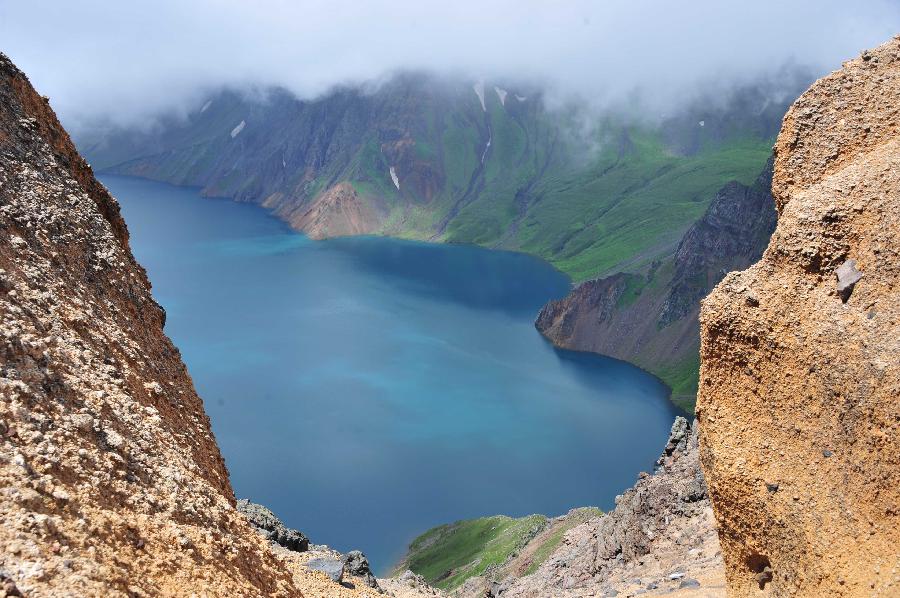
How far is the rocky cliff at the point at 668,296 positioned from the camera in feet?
494

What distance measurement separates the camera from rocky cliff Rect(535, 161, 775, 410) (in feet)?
494

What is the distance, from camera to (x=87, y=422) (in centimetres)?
1172

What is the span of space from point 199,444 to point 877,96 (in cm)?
1655

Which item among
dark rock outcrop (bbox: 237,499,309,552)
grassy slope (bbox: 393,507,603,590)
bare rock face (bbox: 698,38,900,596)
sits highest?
grassy slope (bbox: 393,507,603,590)

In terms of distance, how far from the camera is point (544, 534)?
61.2 meters

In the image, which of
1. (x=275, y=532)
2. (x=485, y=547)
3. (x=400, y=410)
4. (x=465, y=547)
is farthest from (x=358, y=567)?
(x=400, y=410)

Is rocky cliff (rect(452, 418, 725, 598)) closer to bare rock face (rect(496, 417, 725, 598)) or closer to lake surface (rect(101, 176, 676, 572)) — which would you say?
bare rock face (rect(496, 417, 725, 598))

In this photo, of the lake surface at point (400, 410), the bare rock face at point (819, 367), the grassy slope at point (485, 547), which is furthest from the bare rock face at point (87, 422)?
the lake surface at point (400, 410)

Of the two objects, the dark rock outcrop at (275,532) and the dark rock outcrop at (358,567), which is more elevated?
the dark rock outcrop at (275,532)

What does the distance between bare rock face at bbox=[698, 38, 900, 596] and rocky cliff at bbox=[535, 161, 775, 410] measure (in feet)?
428

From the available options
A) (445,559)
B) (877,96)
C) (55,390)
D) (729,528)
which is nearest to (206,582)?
(55,390)

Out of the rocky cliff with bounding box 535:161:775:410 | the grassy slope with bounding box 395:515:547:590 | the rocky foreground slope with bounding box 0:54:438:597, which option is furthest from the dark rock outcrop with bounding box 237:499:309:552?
the rocky cliff with bounding box 535:161:775:410

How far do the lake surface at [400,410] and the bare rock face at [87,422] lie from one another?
205ft

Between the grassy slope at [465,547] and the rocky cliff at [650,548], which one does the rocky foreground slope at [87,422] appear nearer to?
the rocky cliff at [650,548]
